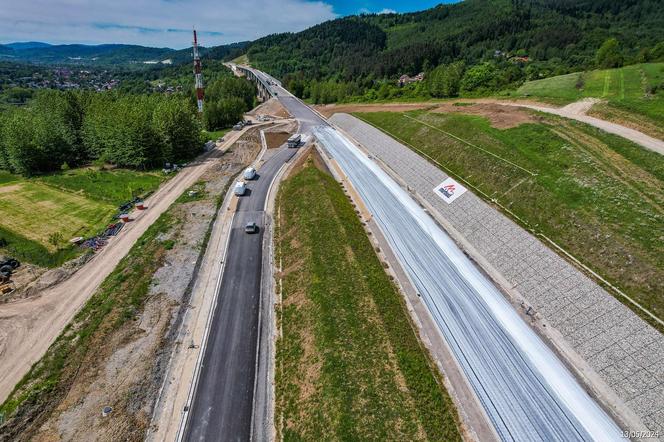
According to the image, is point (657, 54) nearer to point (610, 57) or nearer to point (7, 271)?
point (610, 57)

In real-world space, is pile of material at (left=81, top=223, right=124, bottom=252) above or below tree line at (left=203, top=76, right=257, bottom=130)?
below

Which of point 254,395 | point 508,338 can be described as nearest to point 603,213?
point 508,338

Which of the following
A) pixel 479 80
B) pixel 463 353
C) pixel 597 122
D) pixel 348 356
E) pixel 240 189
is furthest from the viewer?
pixel 479 80

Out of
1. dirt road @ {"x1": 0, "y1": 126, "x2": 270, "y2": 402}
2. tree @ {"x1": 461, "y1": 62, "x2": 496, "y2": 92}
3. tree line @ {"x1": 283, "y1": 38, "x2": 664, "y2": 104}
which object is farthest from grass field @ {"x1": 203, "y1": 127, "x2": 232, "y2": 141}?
tree @ {"x1": 461, "y1": 62, "x2": 496, "y2": 92}

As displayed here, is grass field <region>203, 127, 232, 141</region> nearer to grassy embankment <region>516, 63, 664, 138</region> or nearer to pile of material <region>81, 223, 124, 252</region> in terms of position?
pile of material <region>81, 223, 124, 252</region>

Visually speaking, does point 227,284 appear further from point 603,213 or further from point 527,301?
point 603,213

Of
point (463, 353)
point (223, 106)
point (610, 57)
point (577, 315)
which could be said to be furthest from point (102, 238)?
point (610, 57)
